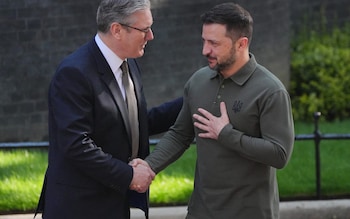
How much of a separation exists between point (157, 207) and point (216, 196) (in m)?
2.90

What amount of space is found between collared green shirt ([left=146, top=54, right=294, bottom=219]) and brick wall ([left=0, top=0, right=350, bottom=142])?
5151 mm

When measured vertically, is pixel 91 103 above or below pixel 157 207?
above

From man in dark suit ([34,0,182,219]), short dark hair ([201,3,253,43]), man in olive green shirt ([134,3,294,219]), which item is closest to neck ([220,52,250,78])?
man in olive green shirt ([134,3,294,219])

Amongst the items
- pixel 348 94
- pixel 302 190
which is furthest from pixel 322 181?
pixel 348 94

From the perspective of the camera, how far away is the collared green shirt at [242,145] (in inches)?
171

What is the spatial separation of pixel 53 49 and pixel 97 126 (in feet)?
17.0

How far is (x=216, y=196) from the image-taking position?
4527mm

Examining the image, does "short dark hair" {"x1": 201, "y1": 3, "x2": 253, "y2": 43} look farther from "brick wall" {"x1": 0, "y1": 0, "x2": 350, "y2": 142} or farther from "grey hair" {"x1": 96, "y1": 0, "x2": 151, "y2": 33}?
"brick wall" {"x1": 0, "y1": 0, "x2": 350, "y2": 142}

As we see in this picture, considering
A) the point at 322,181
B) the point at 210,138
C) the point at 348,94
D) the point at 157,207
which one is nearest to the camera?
the point at 210,138

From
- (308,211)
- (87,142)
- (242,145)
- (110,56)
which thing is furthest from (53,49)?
(242,145)

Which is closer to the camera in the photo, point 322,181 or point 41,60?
point 322,181

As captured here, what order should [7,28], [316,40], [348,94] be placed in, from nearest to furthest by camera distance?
[7,28]
[348,94]
[316,40]

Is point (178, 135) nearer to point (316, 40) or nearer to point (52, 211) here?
point (52, 211)

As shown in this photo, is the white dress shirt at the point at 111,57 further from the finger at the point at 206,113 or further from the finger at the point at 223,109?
the finger at the point at 223,109
